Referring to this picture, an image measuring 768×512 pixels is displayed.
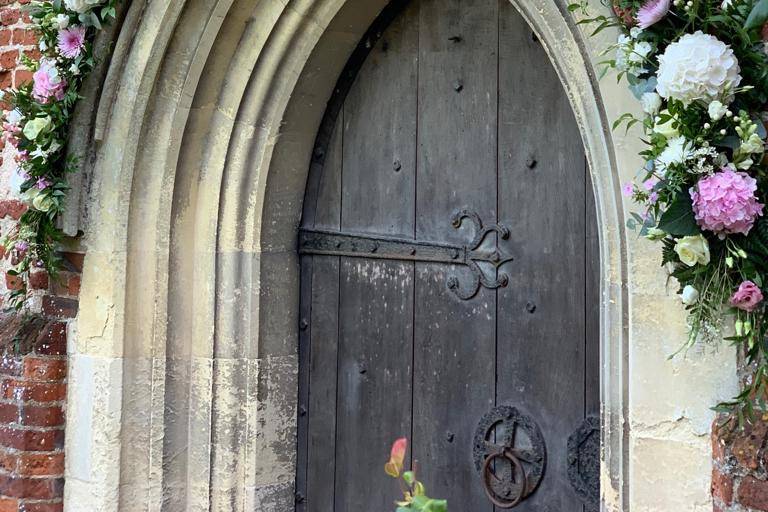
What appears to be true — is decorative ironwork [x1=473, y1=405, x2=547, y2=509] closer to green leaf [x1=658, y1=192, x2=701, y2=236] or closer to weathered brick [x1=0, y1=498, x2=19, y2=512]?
green leaf [x1=658, y1=192, x2=701, y2=236]

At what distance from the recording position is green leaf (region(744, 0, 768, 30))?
1.68 metres

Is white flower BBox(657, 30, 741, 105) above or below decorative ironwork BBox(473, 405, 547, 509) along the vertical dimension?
above

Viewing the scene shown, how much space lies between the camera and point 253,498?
3135mm

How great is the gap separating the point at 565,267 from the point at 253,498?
1.35 meters

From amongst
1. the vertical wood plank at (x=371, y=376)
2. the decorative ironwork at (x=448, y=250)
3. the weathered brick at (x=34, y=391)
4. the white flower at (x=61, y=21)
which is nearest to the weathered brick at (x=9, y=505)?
the weathered brick at (x=34, y=391)

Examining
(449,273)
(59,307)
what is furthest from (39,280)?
(449,273)

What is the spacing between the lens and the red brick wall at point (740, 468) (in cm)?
178

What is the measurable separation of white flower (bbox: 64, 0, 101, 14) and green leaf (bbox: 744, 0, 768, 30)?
2140 mm

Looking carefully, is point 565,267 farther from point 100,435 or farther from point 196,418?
point 100,435

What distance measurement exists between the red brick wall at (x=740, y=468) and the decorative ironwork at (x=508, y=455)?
2.50 feet

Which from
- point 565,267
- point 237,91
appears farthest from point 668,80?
point 237,91

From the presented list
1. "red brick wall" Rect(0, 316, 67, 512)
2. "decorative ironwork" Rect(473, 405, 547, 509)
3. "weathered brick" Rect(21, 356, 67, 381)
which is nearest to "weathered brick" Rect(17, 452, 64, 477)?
"red brick wall" Rect(0, 316, 67, 512)

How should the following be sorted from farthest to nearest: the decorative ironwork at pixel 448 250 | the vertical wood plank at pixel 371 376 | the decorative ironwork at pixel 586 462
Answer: the vertical wood plank at pixel 371 376 < the decorative ironwork at pixel 448 250 < the decorative ironwork at pixel 586 462

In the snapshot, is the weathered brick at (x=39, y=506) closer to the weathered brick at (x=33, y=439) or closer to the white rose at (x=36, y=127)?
the weathered brick at (x=33, y=439)
